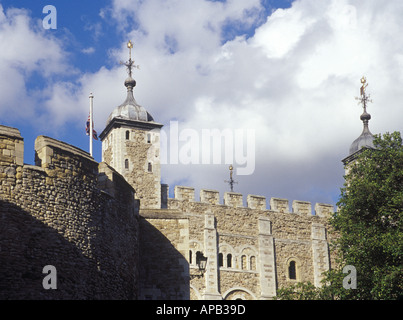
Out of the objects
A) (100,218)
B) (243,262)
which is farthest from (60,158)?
(243,262)

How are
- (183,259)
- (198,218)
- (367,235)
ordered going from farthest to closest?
1. (198,218)
2. (367,235)
3. (183,259)

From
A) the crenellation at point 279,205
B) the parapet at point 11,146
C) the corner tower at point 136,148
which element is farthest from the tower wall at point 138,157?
the parapet at point 11,146

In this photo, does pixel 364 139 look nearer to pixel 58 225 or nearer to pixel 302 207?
pixel 302 207

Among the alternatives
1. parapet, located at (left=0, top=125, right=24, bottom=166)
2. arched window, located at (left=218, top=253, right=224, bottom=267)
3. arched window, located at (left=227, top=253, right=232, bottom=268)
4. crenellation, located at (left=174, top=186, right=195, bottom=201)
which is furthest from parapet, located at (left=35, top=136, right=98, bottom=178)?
arched window, located at (left=227, top=253, right=232, bottom=268)

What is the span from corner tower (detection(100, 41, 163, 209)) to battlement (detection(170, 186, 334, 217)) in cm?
153

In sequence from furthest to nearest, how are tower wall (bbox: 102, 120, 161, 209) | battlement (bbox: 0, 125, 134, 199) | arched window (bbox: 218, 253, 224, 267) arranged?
arched window (bbox: 218, 253, 224, 267)
tower wall (bbox: 102, 120, 161, 209)
battlement (bbox: 0, 125, 134, 199)

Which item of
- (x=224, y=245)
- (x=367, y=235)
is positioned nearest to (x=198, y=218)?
(x=224, y=245)

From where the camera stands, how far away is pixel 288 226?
4288cm

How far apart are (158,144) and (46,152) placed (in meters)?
27.5

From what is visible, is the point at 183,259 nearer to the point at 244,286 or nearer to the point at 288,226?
the point at 244,286

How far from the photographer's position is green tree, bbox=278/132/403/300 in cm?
2447

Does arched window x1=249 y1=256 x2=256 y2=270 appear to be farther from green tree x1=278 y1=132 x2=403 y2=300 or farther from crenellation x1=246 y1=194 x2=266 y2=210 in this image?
green tree x1=278 y1=132 x2=403 y2=300

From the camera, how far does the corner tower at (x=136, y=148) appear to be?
128ft

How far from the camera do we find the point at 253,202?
42.1 meters
